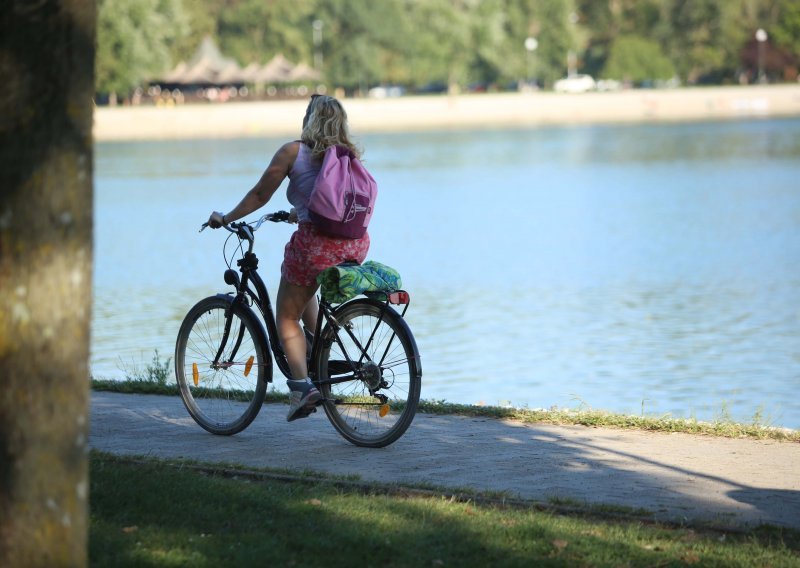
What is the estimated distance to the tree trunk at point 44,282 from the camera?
3.53 m

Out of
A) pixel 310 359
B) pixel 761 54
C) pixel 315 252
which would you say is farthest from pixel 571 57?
pixel 315 252

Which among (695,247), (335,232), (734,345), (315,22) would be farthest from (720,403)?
(315,22)

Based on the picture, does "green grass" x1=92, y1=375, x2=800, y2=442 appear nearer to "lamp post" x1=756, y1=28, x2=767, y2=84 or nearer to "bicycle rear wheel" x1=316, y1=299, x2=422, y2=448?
"bicycle rear wheel" x1=316, y1=299, x2=422, y2=448

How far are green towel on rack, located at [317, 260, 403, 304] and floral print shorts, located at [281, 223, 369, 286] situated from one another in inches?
3.6

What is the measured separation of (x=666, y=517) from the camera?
5.50 metres

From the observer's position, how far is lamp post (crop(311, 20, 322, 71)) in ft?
361

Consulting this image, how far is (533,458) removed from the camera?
6.75 m

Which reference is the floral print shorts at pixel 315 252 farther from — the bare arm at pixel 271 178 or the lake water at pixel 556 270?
the lake water at pixel 556 270

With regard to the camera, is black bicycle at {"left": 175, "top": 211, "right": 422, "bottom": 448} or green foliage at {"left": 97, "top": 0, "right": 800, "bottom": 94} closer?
black bicycle at {"left": 175, "top": 211, "right": 422, "bottom": 448}

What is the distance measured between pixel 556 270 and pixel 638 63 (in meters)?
97.6

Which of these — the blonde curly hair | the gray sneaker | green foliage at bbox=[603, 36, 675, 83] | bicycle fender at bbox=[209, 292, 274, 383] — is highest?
green foliage at bbox=[603, 36, 675, 83]

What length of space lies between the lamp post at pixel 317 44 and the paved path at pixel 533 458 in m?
104

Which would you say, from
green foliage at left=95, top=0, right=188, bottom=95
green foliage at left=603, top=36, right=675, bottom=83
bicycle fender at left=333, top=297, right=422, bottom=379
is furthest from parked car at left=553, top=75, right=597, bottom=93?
bicycle fender at left=333, top=297, right=422, bottom=379

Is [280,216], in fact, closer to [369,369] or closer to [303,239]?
[303,239]
